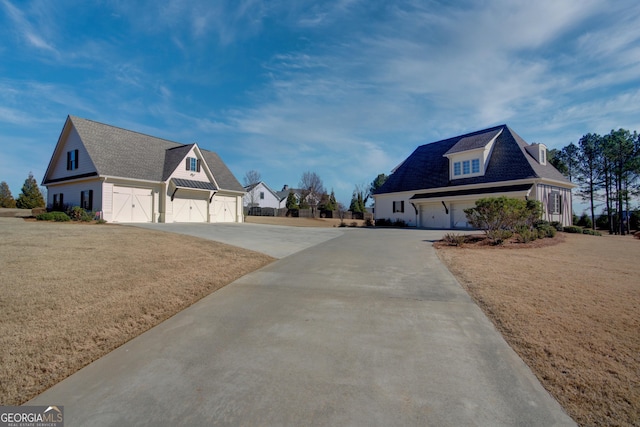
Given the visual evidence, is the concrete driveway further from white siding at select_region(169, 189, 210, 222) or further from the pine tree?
the pine tree

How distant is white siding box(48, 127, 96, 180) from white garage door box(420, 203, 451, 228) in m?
26.6

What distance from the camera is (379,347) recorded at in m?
3.87

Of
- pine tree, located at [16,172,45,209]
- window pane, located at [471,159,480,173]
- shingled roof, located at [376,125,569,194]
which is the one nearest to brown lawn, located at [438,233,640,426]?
shingled roof, located at [376,125,569,194]

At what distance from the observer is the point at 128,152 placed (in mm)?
24453

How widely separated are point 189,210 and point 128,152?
20.4 ft

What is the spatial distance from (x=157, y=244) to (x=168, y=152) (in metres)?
19.4

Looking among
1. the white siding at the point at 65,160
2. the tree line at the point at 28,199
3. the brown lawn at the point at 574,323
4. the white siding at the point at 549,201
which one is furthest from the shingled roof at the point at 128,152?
the white siding at the point at 549,201

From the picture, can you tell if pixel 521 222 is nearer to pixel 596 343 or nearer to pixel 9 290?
pixel 596 343

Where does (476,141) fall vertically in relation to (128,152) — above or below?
above

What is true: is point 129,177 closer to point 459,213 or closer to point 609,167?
point 459,213

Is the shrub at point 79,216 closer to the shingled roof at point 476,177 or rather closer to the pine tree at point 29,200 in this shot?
the pine tree at point 29,200

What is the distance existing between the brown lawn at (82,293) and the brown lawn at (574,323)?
5115 mm

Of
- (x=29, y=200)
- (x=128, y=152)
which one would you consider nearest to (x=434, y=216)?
(x=128, y=152)

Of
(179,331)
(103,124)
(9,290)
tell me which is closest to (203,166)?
(103,124)
